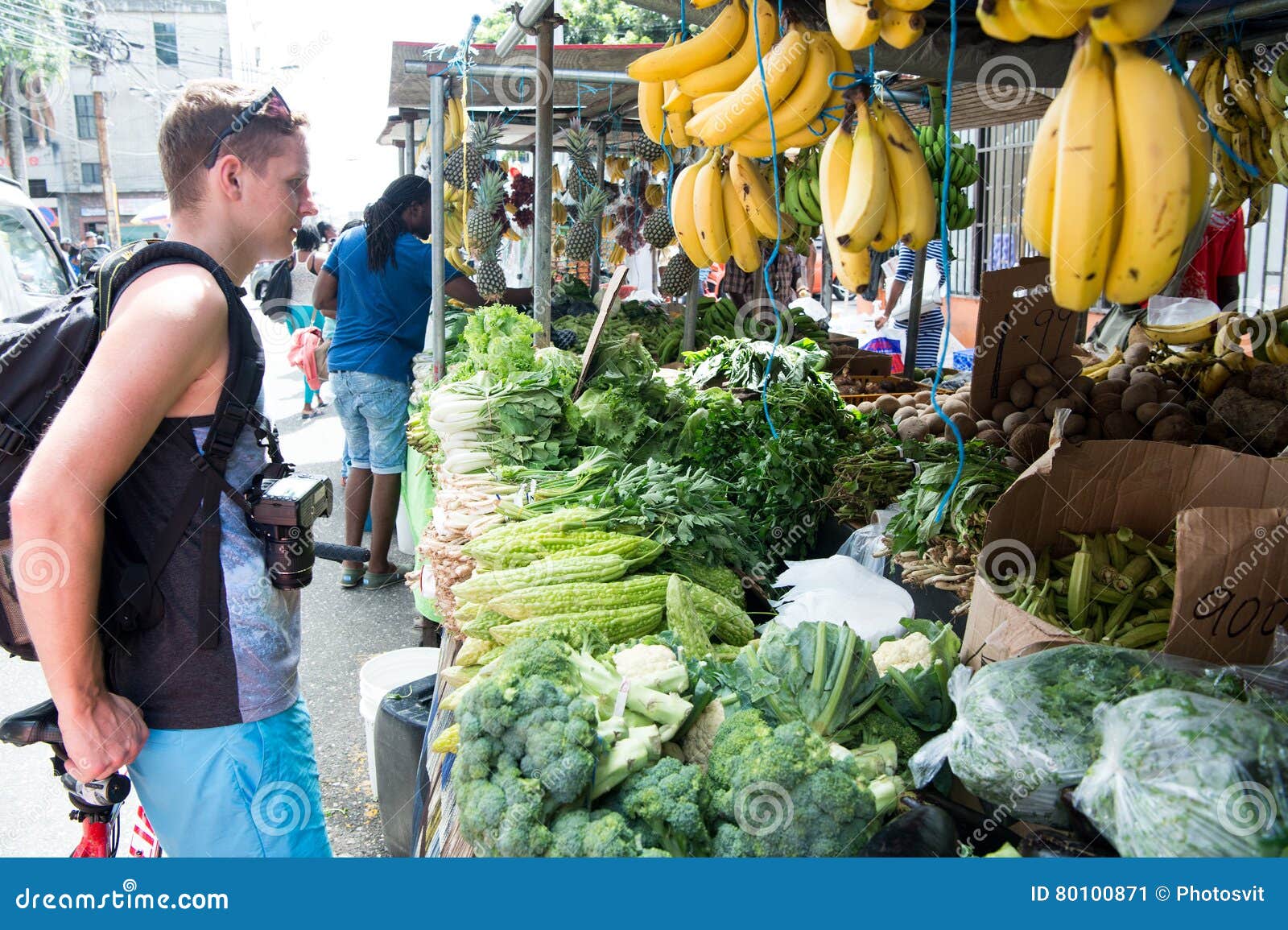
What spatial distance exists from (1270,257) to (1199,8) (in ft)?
21.9

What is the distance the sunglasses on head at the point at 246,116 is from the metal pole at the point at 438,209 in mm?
3478

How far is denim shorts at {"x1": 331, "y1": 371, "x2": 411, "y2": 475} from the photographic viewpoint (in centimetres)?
→ 579

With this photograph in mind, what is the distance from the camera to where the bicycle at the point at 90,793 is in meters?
1.77

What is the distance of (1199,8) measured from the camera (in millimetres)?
2602

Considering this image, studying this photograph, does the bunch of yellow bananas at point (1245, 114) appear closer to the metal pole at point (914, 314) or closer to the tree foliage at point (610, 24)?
the metal pole at point (914, 314)

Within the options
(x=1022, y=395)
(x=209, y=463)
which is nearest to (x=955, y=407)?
(x=1022, y=395)

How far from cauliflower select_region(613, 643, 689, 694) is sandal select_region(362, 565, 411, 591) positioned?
14.0 ft

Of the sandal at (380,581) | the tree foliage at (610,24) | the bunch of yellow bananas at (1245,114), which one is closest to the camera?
the bunch of yellow bananas at (1245,114)

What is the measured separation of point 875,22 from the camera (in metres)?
1.78

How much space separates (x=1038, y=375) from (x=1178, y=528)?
7.40 feet

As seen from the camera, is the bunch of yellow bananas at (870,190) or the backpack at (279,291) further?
the backpack at (279,291)

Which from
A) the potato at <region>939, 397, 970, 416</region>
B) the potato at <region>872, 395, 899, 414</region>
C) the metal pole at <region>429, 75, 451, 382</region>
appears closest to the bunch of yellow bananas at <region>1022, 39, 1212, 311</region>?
the potato at <region>939, 397, 970, 416</region>

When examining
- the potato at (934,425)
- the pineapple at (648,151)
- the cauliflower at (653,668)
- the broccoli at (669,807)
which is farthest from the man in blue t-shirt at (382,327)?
the broccoli at (669,807)

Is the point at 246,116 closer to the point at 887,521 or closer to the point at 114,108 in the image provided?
the point at 887,521
